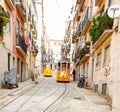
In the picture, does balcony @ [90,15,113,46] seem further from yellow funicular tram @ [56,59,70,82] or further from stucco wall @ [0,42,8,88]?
yellow funicular tram @ [56,59,70,82]

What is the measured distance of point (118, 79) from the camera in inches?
232

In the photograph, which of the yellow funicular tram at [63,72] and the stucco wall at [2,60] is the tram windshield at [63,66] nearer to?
the yellow funicular tram at [63,72]

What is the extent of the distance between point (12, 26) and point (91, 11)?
24.0 feet

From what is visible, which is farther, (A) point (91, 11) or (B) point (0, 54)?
(A) point (91, 11)

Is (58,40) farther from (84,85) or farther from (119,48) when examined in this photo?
(119,48)

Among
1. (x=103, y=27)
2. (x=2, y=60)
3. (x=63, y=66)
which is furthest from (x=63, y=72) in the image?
(x=103, y=27)

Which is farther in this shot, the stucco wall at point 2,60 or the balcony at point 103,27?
the stucco wall at point 2,60

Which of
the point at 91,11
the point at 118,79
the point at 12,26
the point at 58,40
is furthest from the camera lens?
the point at 58,40

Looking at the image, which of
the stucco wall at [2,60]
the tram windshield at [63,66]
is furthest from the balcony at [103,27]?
the tram windshield at [63,66]

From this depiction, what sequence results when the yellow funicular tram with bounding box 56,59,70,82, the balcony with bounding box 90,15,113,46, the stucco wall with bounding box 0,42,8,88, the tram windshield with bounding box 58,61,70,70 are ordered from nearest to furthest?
the balcony with bounding box 90,15,113,46, the stucco wall with bounding box 0,42,8,88, the yellow funicular tram with bounding box 56,59,70,82, the tram windshield with bounding box 58,61,70,70

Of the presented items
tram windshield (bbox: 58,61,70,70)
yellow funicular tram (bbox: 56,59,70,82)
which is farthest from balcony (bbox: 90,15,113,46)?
tram windshield (bbox: 58,61,70,70)

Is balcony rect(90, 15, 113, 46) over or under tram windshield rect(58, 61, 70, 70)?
over

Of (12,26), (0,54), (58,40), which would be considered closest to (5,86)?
(0,54)

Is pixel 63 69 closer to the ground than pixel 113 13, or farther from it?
closer to the ground
